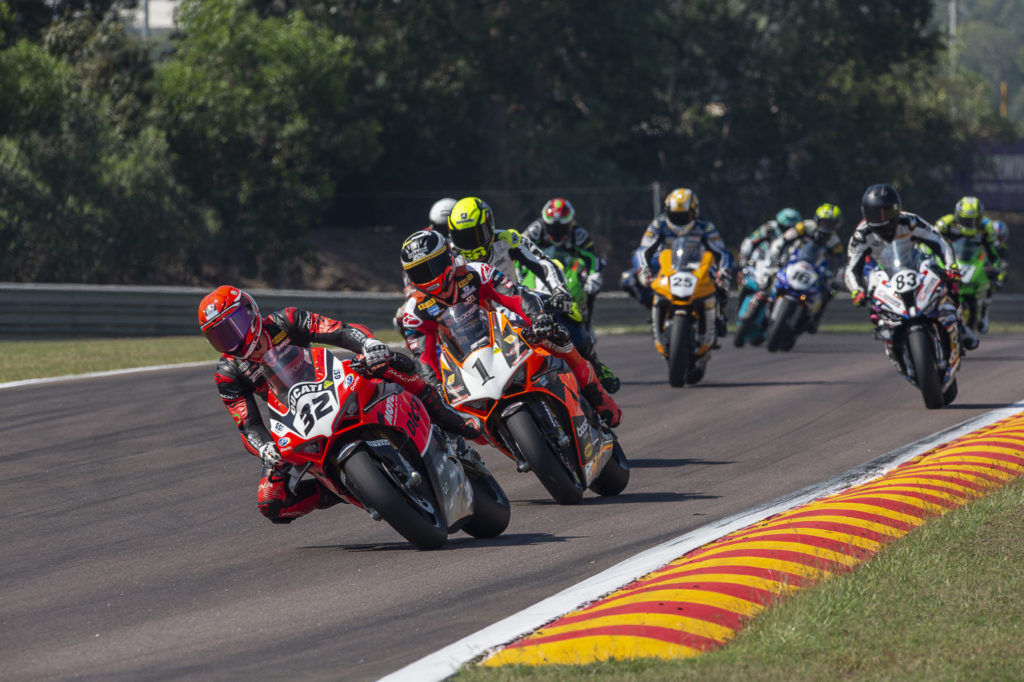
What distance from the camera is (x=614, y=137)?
40062mm

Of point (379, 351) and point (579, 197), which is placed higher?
point (379, 351)

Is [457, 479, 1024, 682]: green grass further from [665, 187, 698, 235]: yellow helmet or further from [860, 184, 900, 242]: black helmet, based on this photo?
[665, 187, 698, 235]: yellow helmet

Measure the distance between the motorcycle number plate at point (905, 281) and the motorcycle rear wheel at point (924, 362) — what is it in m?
0.36

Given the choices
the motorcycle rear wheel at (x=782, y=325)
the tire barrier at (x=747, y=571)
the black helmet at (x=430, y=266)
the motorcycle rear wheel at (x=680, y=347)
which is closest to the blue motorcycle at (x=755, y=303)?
the motorcycle rear wheel at (x=782, y=325)

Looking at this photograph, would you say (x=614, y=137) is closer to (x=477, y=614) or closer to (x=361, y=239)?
(x=361, y=239)

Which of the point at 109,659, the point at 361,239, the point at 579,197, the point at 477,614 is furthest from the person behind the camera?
the point at 361,239

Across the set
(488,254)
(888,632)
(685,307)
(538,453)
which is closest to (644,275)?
(685,307)

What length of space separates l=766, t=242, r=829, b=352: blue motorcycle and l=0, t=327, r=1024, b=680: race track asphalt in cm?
436

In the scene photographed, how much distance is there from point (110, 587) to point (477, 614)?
6.40 feet

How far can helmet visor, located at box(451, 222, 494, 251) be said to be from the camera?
10.6 metres

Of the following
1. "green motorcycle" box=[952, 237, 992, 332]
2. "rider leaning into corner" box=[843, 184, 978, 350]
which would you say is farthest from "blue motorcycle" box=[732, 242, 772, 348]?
"rider leaning into corner" box=[843, 184, 978, 350]

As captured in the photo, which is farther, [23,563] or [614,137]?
[614,137]

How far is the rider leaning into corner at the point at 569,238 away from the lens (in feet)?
48.4

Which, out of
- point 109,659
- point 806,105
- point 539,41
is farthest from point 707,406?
point 806,105
